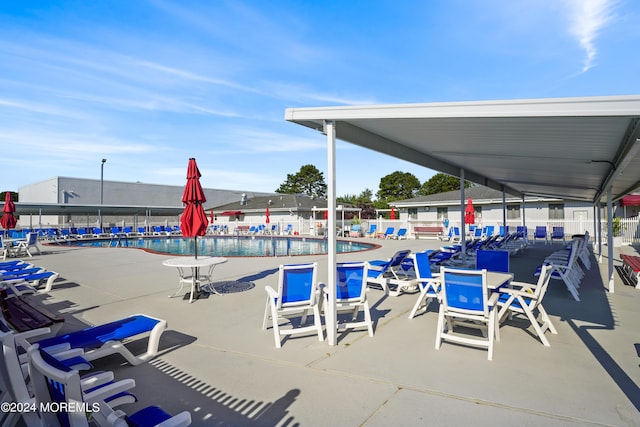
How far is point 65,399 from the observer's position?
5.16 ft

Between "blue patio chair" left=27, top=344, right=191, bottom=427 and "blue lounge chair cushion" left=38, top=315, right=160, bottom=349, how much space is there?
6.33 feet

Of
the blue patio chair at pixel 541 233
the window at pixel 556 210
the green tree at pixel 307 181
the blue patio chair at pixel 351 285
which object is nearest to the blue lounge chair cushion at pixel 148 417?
the blue patio chair at pixel 351 285

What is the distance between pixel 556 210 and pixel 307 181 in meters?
50.3

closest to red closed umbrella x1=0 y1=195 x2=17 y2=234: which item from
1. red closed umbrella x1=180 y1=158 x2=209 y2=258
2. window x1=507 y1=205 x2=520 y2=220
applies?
red closed umbrella x1=180 y1=158 x2=209 y2=258

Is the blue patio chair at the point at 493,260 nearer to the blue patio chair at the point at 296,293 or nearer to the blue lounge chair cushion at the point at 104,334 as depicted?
the blue patio chair at the point at 296,293

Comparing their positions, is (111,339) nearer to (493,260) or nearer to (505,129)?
(505,129)

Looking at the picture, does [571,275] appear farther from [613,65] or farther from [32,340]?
[32,340]

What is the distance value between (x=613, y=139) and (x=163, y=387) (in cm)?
585

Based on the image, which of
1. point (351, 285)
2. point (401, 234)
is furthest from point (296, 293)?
point (401, 234)

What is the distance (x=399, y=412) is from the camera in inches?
107

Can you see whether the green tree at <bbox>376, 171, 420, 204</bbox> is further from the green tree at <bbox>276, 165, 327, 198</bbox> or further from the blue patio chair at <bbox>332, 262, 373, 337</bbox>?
the blue patio chair at <bbox>332, 262, 373, 337</bbox>

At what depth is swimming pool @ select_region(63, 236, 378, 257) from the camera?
17219mm

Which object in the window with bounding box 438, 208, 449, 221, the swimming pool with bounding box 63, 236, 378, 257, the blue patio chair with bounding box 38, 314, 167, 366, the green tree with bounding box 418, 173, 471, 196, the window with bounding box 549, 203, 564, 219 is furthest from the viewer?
the green tree with bounding box 418, 173, 471, 196

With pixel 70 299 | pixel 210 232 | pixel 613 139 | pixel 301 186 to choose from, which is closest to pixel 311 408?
pixel 613 139
